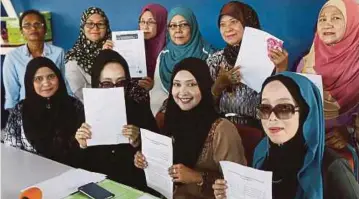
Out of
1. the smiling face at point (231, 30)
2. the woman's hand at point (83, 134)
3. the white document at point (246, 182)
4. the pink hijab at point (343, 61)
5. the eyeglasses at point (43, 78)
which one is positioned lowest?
the white document at point (246, 182)

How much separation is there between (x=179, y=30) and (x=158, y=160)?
54 cm

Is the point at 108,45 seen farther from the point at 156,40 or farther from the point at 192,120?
the point at 192,120

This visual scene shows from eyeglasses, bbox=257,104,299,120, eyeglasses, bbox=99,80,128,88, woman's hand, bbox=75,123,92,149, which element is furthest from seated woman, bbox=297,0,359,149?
woman's hand, bbox=75,123,92,149

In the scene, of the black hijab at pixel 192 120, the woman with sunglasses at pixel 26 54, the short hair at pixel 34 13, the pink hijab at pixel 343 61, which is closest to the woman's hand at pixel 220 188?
the black hijab at pixel 192 120

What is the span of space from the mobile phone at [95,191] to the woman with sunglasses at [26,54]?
629 millimetres

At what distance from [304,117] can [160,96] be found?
67 centimetres

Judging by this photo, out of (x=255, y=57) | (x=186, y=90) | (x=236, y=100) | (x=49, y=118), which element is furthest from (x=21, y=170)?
(x=255, y=57)

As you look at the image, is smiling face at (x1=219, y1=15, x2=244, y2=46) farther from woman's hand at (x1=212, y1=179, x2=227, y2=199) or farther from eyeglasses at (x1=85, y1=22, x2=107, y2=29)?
eyeglasses at (x1=85, y1=22, x2=107, y2=29)

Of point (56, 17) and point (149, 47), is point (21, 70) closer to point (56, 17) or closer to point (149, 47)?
point (56, 17)

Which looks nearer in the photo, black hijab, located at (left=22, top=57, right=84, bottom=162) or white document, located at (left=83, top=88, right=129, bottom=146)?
white document, located at (left=83, top=88, right=129, bottom=146)

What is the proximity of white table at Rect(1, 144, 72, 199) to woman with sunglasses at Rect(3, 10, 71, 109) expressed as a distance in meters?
0.28

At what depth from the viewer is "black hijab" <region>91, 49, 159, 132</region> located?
195cm

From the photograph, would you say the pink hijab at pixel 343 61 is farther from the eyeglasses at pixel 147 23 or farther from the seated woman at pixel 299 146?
the eyeglasses at pixel 147 23

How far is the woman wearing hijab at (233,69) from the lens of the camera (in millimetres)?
1558
